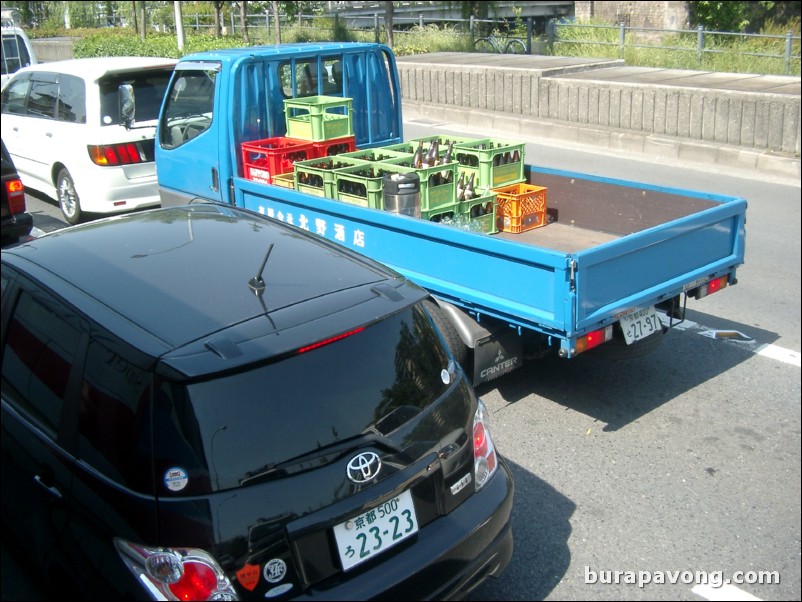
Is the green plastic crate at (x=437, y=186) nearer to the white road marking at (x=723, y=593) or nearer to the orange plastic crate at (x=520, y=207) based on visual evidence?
the orange plastic crate at (x=520, y=207)

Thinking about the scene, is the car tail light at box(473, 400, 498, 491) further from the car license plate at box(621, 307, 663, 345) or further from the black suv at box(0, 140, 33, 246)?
the black suv at box(0, 140, 33, 246)

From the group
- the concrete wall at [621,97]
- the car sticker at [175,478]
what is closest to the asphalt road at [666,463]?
the car sticker at [175,478]

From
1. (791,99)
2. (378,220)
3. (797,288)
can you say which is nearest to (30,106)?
(378,220)

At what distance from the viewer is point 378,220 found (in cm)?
570

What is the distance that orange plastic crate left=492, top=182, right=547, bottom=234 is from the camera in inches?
264

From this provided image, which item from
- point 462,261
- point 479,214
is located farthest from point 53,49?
point 462,261

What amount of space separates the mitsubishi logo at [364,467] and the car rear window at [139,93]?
758 cm

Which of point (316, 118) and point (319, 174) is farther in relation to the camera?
point (316, 118)

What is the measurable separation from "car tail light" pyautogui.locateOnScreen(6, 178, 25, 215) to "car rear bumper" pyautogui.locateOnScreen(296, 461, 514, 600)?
20.9 feet

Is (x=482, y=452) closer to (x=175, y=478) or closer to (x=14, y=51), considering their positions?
(x=175, y=478)

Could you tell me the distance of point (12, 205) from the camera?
8.32m

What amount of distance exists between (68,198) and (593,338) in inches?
290

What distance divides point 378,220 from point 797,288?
14.3 feet

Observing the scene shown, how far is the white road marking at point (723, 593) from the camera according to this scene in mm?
3850
